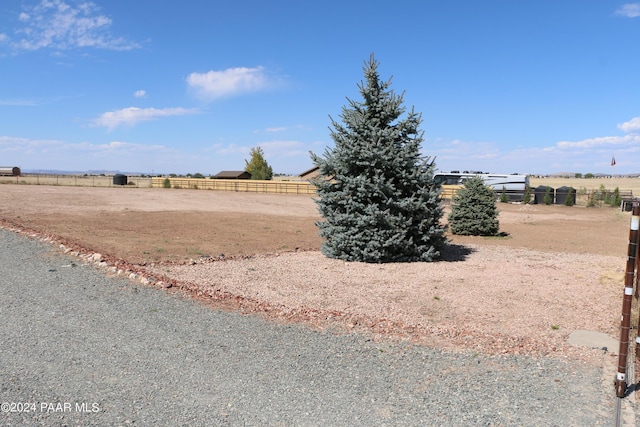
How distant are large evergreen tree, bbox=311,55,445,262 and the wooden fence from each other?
1557 inches

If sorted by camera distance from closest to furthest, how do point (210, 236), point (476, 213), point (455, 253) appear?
1. point (455, 253)
2. point (210, 236)
3. point (476, 213)

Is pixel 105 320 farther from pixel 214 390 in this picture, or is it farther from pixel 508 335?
pixel 508 335

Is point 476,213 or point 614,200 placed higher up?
point 614,200

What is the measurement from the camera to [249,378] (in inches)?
168

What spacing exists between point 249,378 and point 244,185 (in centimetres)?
5331

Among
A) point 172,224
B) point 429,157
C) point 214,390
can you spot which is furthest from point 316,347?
point 172,224

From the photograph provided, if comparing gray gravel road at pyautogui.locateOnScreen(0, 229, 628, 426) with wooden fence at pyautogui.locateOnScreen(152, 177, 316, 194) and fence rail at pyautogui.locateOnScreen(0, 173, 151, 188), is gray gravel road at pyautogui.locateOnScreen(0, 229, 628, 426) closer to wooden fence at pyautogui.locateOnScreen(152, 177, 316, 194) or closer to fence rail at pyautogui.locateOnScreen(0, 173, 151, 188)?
wooden fence at pyautogui.locateOnScreen(152, 177, 316, 194)

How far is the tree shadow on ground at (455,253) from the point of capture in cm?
1098

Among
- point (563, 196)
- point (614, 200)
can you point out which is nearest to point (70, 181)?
point (563, 196)

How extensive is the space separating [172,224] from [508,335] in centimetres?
1493

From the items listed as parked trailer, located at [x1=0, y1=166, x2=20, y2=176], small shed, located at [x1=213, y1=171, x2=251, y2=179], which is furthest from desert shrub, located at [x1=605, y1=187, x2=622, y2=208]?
parked trailer, located at [x1=0, y1=166, x2=20, y2=176]

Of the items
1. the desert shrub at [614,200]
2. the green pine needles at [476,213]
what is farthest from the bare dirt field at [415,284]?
the desert shrub at [614,200]

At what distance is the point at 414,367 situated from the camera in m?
4.62

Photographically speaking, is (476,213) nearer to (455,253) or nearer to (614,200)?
(455,253)
